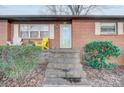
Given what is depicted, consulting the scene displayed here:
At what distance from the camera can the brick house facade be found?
600 centimetres

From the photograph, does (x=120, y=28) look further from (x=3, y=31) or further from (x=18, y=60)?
(x=3, y=31)

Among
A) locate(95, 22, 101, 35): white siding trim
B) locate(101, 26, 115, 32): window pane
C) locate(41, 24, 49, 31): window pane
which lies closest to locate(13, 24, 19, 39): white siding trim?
locate(41, 24, 49, 31): window pane

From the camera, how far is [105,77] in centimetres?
587

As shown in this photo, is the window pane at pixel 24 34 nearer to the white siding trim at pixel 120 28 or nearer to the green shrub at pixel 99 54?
the green shrub at pixel 99 54

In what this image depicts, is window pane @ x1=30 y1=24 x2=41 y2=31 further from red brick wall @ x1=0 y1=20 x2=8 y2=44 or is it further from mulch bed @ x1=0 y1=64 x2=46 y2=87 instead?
mulch bed @ x1=0 y1=64 x2=46 y2=87

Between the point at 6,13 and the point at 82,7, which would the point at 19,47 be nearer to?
the point at 6,13

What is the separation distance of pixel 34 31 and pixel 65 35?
58cm

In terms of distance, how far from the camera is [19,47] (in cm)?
588

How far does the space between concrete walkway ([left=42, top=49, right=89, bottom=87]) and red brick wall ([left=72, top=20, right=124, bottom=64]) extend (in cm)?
20

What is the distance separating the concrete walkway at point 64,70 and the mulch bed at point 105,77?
10cm

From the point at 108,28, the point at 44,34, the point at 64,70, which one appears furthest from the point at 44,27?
the point at 108,28

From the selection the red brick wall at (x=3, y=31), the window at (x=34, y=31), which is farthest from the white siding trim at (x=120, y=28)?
the red brick wall at (x=3, y=31)
